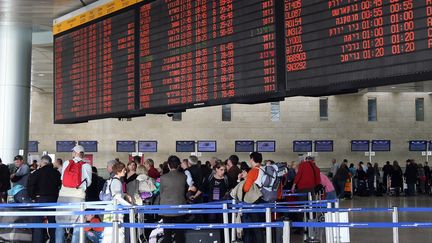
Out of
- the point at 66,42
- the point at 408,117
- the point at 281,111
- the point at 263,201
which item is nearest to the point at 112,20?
the point at 66,42

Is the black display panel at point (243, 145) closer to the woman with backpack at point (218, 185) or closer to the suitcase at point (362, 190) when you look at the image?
the suitcase at point (362, 190)

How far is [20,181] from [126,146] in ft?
63.0

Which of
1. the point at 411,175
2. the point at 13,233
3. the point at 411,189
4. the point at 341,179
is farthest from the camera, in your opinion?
the point at 411,189

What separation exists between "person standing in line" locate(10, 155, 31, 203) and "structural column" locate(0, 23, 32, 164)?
1787 millimetres

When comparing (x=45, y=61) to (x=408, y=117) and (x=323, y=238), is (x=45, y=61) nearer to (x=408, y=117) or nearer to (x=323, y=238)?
(x=323, y=238)

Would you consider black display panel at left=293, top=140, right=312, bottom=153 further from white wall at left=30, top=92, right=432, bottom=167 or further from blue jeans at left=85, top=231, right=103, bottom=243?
blue jeans at left=85, top=231, right=103, bottom=243

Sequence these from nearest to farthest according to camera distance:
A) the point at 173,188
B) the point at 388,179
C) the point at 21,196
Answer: the point at 173,188 < the point at 21,196 < the point at 388,179

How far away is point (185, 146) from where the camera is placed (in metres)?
32.1

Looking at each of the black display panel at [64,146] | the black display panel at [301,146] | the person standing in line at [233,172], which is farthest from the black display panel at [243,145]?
the person standing in line at [233,172]

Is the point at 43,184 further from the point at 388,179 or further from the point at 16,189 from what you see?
the point at 388,179

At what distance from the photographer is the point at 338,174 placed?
27.0 m

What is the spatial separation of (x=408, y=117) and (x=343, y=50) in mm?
27212

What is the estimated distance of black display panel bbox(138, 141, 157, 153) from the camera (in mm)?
32128

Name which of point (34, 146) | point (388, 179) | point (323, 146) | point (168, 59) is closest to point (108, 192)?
point (168, 59)
